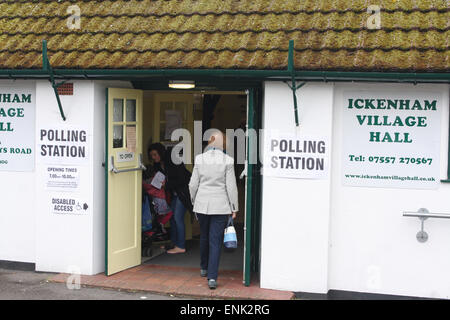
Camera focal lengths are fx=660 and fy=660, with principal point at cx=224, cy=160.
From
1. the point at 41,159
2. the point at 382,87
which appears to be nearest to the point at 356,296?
the point at 382,87

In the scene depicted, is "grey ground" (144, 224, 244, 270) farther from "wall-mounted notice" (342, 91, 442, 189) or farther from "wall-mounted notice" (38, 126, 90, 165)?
"wall-mounted notice" (342, 91, 442, 189)

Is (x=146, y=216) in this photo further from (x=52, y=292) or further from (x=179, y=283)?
(x=52, y=292)

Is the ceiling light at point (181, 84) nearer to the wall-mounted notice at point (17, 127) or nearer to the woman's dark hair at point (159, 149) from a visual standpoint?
the woman's dark hair at point (159, 149)

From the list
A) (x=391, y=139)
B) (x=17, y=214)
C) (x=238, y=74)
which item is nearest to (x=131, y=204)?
(x=17, y=214)

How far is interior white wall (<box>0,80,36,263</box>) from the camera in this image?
9.08 m

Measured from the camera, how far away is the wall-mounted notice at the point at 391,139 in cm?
776

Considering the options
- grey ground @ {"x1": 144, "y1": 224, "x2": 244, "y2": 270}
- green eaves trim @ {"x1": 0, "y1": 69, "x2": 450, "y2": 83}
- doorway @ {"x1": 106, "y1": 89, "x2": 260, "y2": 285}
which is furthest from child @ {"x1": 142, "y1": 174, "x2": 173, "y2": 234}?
green eaves trim @ {"x1": 0, "y1": 69, "x2": 450, "y2": 83}

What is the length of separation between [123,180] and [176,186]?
1472mm

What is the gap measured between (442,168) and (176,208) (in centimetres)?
428

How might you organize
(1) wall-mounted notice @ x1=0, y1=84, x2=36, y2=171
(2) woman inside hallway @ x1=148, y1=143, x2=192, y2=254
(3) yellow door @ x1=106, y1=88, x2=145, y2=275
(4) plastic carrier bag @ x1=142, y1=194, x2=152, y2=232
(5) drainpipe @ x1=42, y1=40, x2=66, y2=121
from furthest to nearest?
(2) woman inside hallway @ x1=148, y1=143, x2=192, y2=254
(4) plastic carrier bag @ x1=142, y1=194, x2=152, y2=232
(1) wall-mounted notice @ x1=0, y1=84, x2=36, y2=171
(3) yellow door @ x1=106, y1=88, x2=145, y2=275
(5) drainpipe @ x1=42, y1=40, x2=66, y2=121

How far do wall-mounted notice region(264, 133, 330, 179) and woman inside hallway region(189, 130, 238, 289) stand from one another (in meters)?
0.54

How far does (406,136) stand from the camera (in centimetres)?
784
